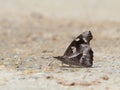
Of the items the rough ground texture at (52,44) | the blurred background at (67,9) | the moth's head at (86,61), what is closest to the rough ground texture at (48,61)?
the rough ground texture at (52,44)

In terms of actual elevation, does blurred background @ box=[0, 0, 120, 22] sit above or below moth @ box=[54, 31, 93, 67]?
above

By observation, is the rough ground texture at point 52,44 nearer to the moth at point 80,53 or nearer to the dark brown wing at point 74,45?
the moth at point 80,53

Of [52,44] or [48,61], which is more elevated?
[52,44]

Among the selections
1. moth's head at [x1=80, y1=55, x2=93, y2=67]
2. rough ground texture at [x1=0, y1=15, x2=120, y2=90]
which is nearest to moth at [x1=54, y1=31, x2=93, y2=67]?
moth's head at [x1=80, y1=55, x2=93, y2=67]

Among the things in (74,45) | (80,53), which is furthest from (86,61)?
(74,45)

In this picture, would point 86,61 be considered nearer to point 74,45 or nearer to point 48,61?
point 74,45

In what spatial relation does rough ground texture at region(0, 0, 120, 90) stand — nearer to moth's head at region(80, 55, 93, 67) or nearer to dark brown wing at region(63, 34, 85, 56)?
moth's head at region(80, 55, 93, 67)

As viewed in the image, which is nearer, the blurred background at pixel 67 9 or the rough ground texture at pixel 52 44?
the rough ground texture at pixel 52 44
